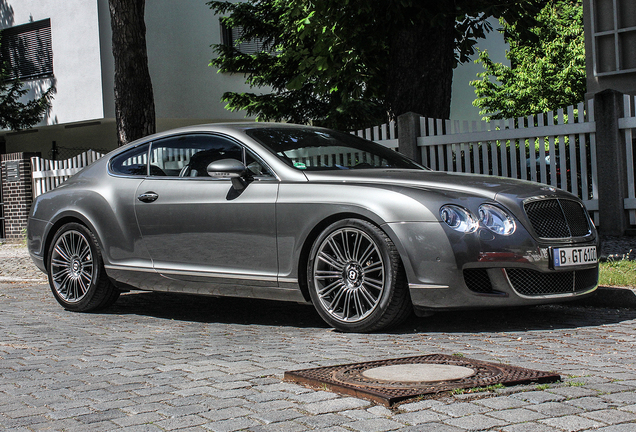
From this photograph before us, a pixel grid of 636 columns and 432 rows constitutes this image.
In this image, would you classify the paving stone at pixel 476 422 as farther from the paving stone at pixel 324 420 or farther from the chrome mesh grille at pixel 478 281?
the chrome mesh grille at pixel 478 281

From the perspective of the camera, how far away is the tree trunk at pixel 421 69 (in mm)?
11055

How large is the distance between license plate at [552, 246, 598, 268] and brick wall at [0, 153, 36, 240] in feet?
45.0

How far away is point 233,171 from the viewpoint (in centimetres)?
605

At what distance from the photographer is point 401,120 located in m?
11.1

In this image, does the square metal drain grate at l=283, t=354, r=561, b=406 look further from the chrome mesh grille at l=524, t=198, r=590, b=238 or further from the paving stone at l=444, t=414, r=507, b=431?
the chrome mesh grille at l=524, t=198, r=590, b=238

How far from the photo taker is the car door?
596cm

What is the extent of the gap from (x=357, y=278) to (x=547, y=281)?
4.18ft

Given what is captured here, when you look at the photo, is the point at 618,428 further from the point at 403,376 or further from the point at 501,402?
the point at 403,376

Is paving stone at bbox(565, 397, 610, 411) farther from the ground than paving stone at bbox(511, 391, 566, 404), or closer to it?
closer to it

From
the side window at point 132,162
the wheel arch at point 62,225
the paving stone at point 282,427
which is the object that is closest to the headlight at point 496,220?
the paving stone at point 282,427

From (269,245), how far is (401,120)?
18.3 feet

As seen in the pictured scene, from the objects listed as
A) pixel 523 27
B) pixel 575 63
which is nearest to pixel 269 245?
pixel 523 27

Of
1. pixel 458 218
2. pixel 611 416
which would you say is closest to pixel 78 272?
pixel 458 218

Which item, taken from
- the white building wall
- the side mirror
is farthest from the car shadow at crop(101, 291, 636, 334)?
the white building wall
